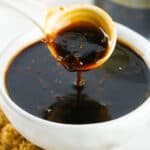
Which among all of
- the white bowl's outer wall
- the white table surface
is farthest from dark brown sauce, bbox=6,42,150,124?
the white table surface

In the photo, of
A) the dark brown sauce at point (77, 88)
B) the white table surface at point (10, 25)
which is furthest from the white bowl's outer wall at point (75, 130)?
the white table surface at point (10, 25)

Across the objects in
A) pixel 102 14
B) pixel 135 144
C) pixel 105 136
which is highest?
pixel 102 14

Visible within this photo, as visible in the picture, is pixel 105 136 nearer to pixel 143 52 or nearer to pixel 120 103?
pixel 120 103

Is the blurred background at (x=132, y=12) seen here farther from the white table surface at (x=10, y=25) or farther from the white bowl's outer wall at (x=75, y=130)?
the white bowl's outer wall at (x=75, y=130)

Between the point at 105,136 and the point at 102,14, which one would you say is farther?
the point at 102,14

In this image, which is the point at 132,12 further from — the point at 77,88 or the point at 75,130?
the point at 75,130

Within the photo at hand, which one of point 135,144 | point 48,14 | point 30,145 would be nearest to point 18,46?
point 48,14
